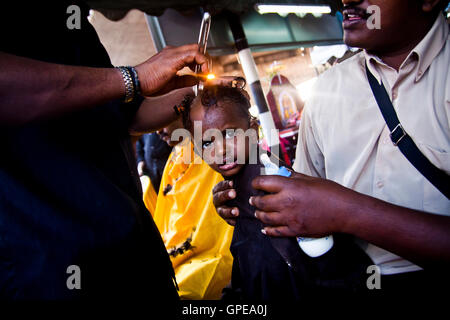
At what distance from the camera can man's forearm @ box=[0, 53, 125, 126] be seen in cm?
76

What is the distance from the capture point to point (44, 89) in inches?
32.0

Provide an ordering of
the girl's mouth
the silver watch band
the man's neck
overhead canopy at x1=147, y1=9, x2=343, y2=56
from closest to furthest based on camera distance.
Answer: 1. the silver watch band
2. the man's neck
3. the girl's mouth
4. overhead canopy at x1=147, y1=9, x2=343, y2=56

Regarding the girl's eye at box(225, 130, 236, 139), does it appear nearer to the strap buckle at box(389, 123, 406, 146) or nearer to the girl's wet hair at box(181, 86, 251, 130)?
the girl's wet hair at box(181, 86, 251, 130)

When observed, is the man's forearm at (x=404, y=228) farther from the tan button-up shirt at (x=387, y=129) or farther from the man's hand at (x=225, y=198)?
the man's hand at (x=225, y=198)

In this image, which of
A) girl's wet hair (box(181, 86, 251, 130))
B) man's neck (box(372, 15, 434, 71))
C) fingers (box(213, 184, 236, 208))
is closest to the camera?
man's neck (box(372, 15, 434, 71))

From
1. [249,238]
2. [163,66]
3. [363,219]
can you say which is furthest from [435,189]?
[163,66]

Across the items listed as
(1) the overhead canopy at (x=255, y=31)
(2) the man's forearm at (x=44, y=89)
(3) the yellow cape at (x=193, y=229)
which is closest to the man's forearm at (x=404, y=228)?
(2) the man's forearm at (x=44, y=89)

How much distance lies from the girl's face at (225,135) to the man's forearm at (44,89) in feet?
2.79

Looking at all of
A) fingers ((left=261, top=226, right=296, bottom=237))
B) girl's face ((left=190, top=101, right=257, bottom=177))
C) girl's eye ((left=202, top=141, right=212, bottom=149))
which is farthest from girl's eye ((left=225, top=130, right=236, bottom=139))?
fingers ((left=261, top=226, right=296, bottom=237))

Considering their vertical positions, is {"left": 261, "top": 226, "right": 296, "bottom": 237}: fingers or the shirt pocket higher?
the shirt pocket

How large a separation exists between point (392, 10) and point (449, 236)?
3.35 feet

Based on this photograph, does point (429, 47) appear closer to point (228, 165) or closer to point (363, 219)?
point (363, 219)

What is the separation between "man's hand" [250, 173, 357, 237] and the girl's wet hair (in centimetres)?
98
